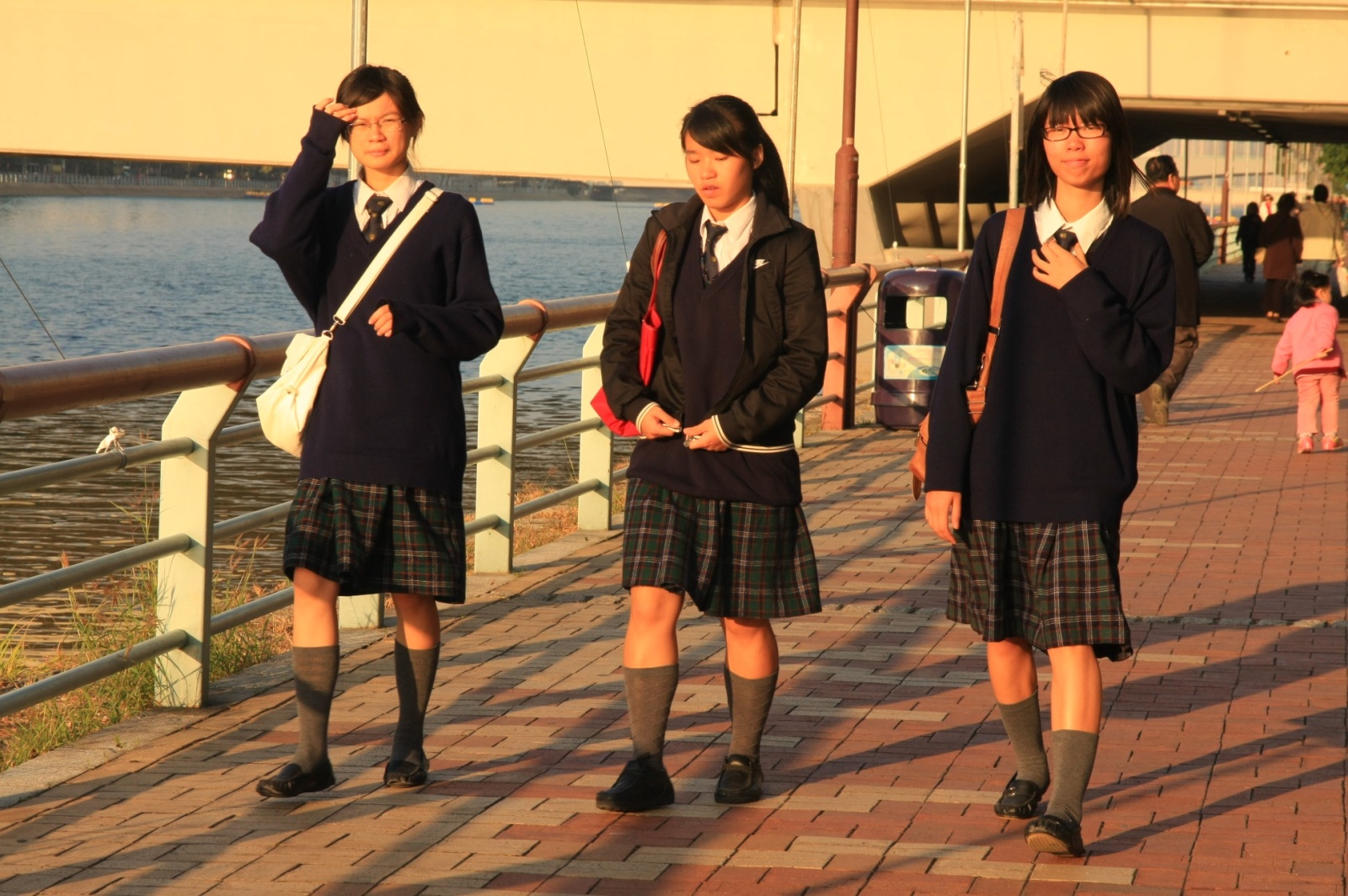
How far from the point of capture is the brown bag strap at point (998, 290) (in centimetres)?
430

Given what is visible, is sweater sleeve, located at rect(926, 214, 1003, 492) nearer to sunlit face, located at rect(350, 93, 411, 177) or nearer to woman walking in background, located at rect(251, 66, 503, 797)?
woman walking in background, located at rect(251, 66, 503, 797)

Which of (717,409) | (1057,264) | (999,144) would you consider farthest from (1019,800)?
(999,144)

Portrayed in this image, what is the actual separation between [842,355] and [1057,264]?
932 cm

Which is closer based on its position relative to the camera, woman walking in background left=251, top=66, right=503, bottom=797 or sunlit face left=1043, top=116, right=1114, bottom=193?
sunlit face left=1043, top=116, right=1114, bottom=193

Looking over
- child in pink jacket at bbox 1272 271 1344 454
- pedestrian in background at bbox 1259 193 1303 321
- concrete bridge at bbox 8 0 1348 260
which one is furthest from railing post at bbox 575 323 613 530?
pedestrian in background at bbox 1259 193 1303 321

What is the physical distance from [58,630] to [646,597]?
4964 mm

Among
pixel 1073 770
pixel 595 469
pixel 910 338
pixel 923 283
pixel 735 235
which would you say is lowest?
pixel 1073 770

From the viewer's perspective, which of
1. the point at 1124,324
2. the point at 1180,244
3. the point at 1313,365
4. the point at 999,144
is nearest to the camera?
the point at 1124,324

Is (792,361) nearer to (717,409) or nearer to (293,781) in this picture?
(717,409)

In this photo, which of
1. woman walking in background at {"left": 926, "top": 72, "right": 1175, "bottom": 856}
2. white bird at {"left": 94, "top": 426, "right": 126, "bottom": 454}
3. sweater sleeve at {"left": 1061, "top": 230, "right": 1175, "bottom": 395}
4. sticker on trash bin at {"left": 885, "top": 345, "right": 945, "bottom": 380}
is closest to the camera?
sweater sleeve at {"left": 1061, "top": 230, "right": 1175, "bottom": 395}

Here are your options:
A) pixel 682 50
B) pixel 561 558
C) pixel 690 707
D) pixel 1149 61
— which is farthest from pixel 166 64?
pixel 690 707

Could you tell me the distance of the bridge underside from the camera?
27.7 meters

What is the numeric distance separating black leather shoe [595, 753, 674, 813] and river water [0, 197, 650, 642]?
2.55 m

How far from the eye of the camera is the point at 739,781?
471 centimetres
